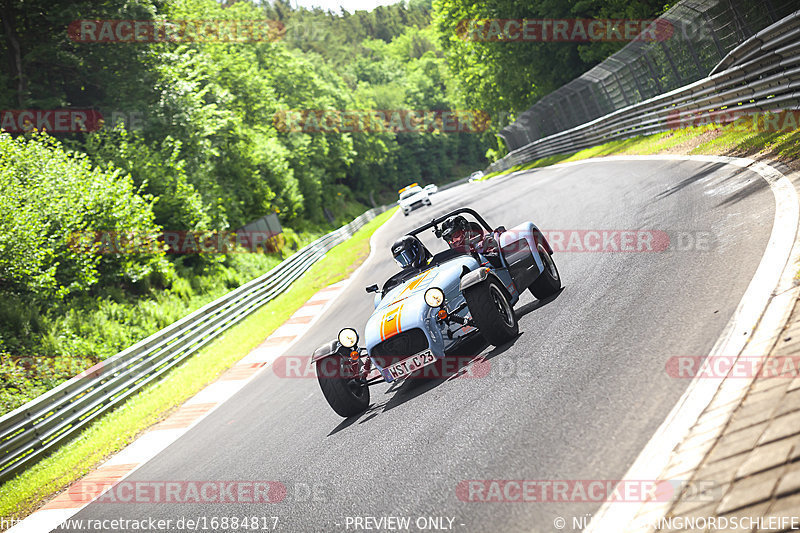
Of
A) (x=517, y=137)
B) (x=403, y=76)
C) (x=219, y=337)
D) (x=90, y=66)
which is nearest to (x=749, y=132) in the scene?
(x=219, y=337)

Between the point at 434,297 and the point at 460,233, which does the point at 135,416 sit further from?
the point at 434,297

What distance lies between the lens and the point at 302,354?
13445 millimetres

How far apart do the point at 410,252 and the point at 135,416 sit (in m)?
7.64

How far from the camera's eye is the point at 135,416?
13.4 m

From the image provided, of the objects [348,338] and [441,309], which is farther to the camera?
[348,338]

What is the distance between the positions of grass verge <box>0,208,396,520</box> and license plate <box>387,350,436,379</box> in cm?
605

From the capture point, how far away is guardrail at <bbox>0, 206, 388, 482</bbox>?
12.5 metres

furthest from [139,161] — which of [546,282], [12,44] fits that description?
[546,282]

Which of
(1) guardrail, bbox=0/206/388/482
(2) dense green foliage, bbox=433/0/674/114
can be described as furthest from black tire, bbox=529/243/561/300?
(2) dense green foliage, bbox=433/0/674/114

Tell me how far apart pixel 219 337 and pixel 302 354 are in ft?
24.3

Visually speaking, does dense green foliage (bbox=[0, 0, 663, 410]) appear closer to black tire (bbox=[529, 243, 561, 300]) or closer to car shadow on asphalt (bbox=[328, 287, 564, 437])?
car shadow on asphalt (bbox=[328, 287, 564, 437])

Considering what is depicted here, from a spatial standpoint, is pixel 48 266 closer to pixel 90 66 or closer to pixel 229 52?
pixel 90 66

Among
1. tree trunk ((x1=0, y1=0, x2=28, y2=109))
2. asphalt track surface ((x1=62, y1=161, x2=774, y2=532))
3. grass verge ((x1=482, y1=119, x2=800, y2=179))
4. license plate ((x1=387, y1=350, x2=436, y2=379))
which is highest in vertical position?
tree trunk ((x1=0, y1=0, x2=28, y2=109))

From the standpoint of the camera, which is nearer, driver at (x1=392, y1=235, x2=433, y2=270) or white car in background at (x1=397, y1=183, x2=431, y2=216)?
driver at (x1=392, y1=235, x2=433, y2=270)
